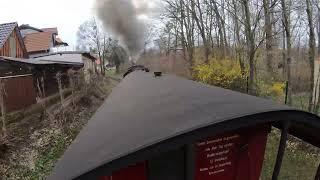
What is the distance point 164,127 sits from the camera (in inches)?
89.1

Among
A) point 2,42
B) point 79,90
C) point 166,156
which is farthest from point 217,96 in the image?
point 2,42

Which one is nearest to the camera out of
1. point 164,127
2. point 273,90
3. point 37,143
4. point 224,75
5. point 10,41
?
point 164,127

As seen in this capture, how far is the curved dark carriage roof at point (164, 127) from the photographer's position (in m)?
2.03

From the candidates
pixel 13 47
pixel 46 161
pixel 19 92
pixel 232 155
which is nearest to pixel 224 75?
pixel 19 92

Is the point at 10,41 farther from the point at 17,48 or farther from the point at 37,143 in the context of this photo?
A: the point at 37,143

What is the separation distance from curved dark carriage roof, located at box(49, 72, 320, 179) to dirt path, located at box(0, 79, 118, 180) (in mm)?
7067

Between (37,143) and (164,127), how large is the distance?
10.5 meters

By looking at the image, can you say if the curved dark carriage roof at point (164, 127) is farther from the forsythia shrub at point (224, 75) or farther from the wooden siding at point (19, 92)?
the forsythia shrub at point (224, 75)

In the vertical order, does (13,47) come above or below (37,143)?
above

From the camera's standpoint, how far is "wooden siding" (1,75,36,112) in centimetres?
1670

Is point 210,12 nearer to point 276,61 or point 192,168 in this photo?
point 276,61

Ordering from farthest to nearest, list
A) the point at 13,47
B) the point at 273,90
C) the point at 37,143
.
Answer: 1. the point at 13,47
2. the point at 273,90
3. the point at 37,143

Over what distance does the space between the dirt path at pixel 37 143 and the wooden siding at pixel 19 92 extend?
1.10 meters

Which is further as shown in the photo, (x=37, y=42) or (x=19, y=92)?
(x=37, y=42)
